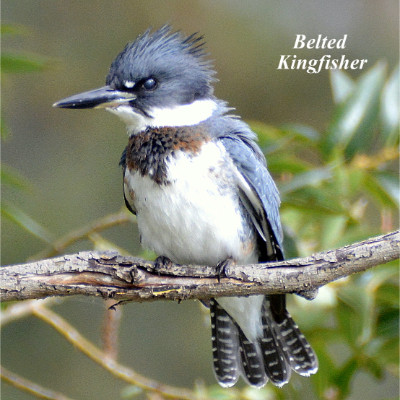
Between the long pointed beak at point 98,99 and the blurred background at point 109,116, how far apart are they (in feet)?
5.13

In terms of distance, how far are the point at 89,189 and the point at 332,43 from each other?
5.43ft

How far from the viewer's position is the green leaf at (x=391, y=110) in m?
2.80

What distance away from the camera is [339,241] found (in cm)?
267

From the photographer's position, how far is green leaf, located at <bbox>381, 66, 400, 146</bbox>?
2.80m

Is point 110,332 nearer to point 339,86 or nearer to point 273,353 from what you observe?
point 273,353

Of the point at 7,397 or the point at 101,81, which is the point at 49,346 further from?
the point at 101,81

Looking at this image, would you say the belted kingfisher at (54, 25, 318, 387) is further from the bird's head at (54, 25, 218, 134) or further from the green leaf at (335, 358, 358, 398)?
the green leaf at (335, 358, 358, 398)

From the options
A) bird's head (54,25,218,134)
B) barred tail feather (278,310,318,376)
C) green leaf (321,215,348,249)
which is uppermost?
bird's head (54,25,218,134)

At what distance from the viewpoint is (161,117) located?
2.46m

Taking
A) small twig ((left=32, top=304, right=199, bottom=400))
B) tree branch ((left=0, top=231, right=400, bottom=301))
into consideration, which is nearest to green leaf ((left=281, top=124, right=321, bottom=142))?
tree branch ((left=0, top=231, right=400, bottom=301))

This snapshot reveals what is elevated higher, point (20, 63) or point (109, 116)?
point (109, 116)

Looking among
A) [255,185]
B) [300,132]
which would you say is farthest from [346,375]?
[300,132]

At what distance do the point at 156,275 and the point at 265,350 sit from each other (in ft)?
2.90

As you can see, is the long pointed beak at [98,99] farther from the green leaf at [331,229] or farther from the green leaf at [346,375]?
the green leaf at [346,375]
